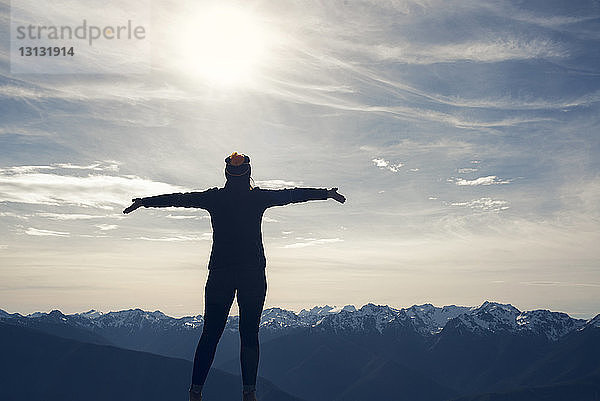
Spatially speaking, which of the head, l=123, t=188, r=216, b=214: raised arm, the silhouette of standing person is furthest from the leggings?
the head

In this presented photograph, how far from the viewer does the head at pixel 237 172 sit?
8.87 meters

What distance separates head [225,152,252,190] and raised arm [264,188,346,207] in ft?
1.36

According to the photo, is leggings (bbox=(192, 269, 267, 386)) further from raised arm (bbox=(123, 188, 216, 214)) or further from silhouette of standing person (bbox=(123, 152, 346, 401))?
raised arm (bbox=(123, 188, 216, 214))

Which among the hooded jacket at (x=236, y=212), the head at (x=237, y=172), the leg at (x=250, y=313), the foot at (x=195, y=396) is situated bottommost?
the foot at (x=195, y=396)

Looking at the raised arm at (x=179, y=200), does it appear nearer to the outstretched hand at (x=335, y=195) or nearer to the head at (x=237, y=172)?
the head at (x=237, y=172)

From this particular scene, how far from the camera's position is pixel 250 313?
8.47 meters

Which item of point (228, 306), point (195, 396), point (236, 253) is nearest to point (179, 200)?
point (236, 253)

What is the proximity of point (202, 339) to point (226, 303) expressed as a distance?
781 millimetres

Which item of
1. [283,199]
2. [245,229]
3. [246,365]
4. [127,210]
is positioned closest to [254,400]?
[246,365]

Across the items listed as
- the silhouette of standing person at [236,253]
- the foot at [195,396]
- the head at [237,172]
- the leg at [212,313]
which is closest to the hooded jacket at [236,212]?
the silhouette of standing person at [236,253]

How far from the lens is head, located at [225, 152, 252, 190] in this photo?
887cm

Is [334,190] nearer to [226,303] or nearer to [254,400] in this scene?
[226,303]

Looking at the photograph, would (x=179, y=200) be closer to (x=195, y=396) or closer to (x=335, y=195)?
(x=335, y=195)

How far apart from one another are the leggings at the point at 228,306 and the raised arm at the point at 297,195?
4.16ft
